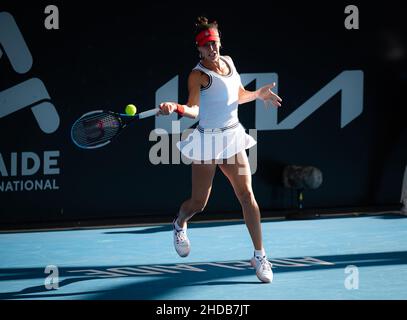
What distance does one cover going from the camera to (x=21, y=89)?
9.08m

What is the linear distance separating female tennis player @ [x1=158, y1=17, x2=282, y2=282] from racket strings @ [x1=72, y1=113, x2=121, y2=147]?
534 mm

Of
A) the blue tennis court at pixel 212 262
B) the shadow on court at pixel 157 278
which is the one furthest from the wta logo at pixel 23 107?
the shadow on court at pixel 157 278

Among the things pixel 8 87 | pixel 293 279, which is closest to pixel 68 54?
pixel 8 87

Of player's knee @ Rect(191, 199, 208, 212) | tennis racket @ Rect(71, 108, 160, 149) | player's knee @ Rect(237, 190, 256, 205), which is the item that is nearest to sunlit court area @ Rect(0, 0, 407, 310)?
player's knee @ Rect(191, 199, 208, 212)

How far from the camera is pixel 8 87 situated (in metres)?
9.02

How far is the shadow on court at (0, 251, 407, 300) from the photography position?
6324 millimetres

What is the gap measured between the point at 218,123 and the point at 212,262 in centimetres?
129

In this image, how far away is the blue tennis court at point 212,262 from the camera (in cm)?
639

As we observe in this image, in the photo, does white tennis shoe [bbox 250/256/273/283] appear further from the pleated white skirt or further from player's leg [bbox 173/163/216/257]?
the pleated white skirt

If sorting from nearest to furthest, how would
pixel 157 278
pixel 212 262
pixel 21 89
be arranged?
1. pixel 157 278
2. pixel 212 262
3. pixel 21 89

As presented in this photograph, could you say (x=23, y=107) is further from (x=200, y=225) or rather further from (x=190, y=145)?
(x=190, y=145)

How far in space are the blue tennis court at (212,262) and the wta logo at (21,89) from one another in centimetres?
112

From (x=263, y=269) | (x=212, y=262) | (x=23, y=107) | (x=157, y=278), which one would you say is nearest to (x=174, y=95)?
(x=23, y=107)

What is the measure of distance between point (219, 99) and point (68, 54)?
2932 millimetres
